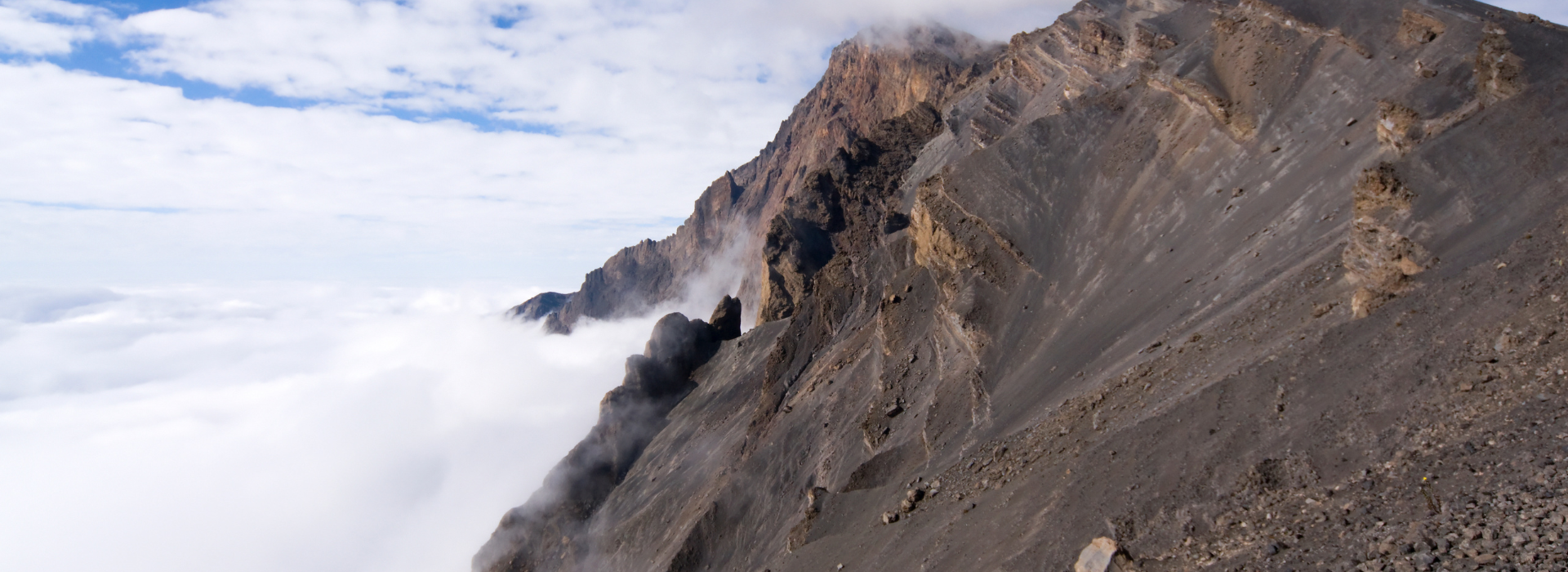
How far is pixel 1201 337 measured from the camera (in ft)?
77.3

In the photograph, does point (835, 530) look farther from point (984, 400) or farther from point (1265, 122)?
point (1265, 122)

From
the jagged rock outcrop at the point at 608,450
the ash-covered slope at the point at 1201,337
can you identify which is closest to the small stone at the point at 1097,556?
the ash-covered slope at the point at 1201,337

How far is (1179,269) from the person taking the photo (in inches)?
1166

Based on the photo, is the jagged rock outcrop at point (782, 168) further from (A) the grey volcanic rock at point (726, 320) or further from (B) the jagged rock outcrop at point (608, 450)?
(B) the jagged rock outcrop at point (608, 450)

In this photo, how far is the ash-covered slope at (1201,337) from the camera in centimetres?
1471

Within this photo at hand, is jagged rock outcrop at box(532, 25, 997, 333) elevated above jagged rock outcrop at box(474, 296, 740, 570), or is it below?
above

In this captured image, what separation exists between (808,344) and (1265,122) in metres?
31.2

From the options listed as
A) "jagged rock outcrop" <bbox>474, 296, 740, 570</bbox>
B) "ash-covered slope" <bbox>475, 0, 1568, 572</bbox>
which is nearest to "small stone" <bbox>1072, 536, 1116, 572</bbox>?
"ash-covered slope" <bbox>475, 0, 1568, 572</bbox>

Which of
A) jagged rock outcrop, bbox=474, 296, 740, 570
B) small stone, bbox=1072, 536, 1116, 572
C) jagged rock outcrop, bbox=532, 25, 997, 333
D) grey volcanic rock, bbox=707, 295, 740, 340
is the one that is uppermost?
jagged rock outcrop, bbox=532, 25, 997, 333

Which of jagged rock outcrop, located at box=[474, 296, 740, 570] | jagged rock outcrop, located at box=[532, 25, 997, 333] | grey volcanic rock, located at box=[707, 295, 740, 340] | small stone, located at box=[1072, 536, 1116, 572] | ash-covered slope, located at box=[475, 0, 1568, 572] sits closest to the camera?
ash-covered slope, located at box=[475, 0, 1568, 572]

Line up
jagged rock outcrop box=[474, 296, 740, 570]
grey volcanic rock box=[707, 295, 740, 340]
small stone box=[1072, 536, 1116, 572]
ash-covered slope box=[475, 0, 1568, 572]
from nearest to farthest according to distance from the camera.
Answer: ash-covered slope box=[475, 0, 1568, 572], small stone box=[1072, 536, 1116, 572], jagged rock outcrop box=[474, 296, 740, 570], grey volcanic rock box=[707, 295, 740, 340]

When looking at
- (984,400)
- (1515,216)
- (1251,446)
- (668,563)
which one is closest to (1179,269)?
(984,400)

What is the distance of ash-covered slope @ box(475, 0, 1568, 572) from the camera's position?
1471 centimetres

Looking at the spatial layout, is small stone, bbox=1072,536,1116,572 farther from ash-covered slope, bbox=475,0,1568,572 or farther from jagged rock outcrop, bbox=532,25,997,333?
jagged rock outcrop, bbox=532,25,997,333
